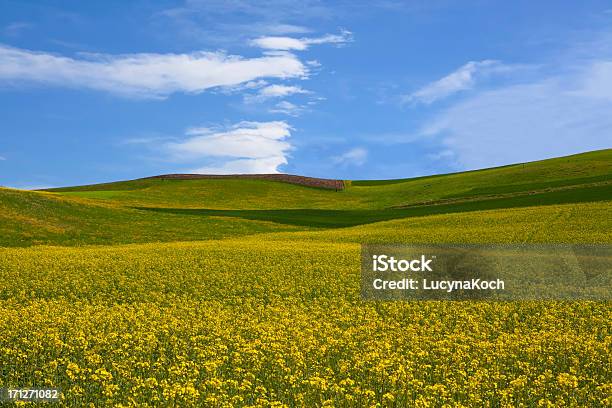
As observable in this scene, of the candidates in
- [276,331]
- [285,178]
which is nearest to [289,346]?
[276,331]

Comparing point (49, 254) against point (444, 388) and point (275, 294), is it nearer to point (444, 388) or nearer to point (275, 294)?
point (275, 294)

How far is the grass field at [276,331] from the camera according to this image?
1250 cm

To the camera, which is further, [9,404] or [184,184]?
[184,184]

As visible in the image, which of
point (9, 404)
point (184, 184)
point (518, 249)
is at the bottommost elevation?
point (9, 404)

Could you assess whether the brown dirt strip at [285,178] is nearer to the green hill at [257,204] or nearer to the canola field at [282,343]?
the green hill at [257,204]

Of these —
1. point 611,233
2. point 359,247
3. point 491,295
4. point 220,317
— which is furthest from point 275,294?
point 611,233

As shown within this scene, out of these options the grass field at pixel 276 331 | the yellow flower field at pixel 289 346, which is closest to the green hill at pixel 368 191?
the grass field at pixel 276 331

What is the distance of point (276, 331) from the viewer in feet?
56.9

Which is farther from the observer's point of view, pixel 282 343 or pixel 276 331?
pixel 276 331

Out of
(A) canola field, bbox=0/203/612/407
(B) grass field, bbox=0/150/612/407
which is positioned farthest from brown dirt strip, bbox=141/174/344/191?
(A) canola field, bbox=0/203/612/407

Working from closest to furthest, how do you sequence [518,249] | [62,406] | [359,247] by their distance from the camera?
[62,406], [518,249], [359,247]

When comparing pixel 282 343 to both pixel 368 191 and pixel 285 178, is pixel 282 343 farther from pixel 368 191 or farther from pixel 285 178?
pixel 285 178

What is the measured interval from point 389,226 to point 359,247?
14746 mm

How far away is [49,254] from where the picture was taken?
121 feet
